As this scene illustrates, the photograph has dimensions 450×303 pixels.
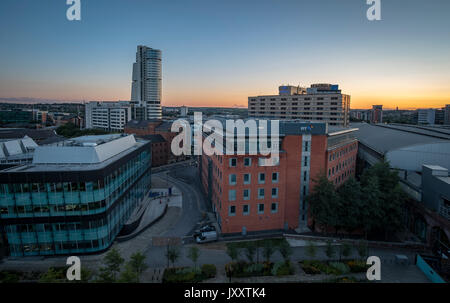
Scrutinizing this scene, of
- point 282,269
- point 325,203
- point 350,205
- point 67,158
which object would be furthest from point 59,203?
point 350,205

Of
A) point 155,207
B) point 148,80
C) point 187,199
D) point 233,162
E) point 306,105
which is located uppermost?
point 148,80

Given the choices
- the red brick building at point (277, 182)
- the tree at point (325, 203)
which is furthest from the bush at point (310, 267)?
the red brick building at point (277, 182)

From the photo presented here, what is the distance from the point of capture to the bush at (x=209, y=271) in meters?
21.4

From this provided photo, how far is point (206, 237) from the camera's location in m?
28.2

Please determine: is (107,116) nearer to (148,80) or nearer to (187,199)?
(148,80)

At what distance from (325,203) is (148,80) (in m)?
153

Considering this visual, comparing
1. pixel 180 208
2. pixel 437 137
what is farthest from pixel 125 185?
pixel 437 137

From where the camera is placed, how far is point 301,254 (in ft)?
84.2

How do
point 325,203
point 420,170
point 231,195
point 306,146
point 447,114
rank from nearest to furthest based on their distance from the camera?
point 325,203 → point 231,195 → point 306,146 → point 420,170 → point 447,114

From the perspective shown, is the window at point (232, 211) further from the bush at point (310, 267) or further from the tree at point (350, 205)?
the tree at point (350, 205)

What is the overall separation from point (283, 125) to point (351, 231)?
15135mm

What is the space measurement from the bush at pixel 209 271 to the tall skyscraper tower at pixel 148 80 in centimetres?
12637

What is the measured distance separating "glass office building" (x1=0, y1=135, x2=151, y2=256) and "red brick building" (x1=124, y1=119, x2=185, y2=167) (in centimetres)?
4148
